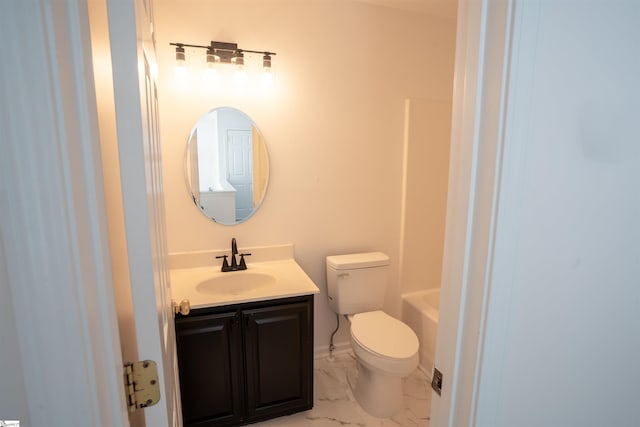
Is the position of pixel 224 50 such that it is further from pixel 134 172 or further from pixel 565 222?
pixel 565 222

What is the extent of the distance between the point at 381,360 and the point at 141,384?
4.68 ft

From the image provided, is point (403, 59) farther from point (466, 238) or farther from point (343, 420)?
point (343, 420)

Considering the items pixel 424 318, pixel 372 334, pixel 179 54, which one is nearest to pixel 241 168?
pixel 179 54

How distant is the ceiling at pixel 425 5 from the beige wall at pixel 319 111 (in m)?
0.04

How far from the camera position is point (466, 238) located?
0.64 meters

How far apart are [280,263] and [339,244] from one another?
0.47 m

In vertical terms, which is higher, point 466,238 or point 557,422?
point 466,238

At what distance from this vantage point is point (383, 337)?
190 centimetres

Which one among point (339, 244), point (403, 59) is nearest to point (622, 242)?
point (339, 244)

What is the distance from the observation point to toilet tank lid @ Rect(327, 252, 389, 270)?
2.15 metres

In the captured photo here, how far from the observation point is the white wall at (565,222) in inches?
23.1

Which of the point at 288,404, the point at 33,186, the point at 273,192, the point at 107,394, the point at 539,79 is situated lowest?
the point at 288,404

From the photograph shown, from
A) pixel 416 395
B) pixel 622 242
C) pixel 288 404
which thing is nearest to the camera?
pixel 622 242

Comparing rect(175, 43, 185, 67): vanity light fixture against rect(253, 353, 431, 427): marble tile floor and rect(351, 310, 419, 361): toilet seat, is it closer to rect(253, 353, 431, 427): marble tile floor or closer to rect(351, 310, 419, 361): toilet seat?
rect(351, 310, 419, 361): toilet seat
